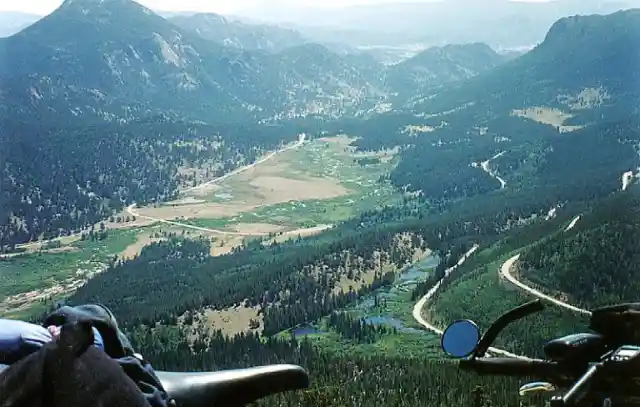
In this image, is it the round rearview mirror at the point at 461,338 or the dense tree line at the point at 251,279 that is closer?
the round rearview mirror at the point at 461,338

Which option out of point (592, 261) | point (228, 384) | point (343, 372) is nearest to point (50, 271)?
point (343, 372)

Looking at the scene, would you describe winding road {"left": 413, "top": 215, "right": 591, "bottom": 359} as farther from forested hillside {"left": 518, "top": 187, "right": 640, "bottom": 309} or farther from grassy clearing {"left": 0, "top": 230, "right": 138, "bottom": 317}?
grassy clearing {"left": 0, "top": 230, "right": 138, "bottom": 317}

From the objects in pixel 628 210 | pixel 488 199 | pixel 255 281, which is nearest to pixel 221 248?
pixel 255 281

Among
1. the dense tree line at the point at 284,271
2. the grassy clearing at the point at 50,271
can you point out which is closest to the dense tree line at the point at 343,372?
the dense tree line at the point at 284,271

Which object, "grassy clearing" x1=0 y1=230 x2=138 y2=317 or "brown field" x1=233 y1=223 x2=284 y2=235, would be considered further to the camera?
"brown field" x1=233 y1=223 x2=284 y2=235

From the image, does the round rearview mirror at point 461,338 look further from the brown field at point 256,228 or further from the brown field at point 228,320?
the brown field at point 256,228

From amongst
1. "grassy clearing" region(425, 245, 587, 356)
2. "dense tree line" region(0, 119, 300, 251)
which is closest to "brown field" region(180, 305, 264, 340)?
"grassy clearing" region(425, 245, 587, 356)

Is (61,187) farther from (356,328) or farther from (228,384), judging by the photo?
(228,384)
